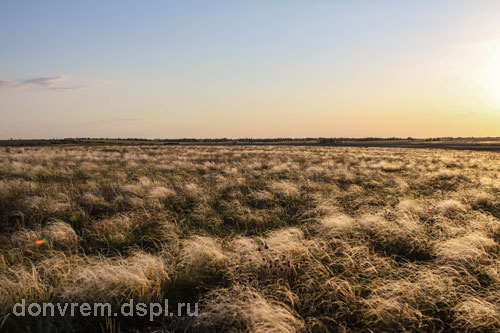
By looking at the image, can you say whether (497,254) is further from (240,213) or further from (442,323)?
(240,213)

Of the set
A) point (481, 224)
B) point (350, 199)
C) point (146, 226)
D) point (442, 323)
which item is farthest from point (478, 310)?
point (350, 199)

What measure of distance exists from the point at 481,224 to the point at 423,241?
1.93 meters

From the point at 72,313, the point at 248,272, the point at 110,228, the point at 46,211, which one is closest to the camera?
the point at 72,313

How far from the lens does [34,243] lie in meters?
4.44

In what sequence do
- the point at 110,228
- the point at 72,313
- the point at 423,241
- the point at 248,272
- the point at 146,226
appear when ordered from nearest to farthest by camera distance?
the point at 72,313
the point at 248,272
the point at 423,241
the point at 110,228
the point at 146,226

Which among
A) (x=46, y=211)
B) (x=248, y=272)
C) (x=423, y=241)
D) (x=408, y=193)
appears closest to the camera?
(x=248, y=272)

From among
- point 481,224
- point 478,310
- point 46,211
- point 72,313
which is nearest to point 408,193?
point 481,224

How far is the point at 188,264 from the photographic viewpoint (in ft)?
12.2

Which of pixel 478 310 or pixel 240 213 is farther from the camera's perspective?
pixel 240 213

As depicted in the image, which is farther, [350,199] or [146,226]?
[350,199]

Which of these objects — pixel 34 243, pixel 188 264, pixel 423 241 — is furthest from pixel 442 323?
pixel 34 243

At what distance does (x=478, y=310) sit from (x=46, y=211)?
7.73m

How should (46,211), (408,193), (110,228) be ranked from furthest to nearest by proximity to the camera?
(408,193) < (46,211) < (110,228)

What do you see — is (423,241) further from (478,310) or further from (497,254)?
(478,310)
